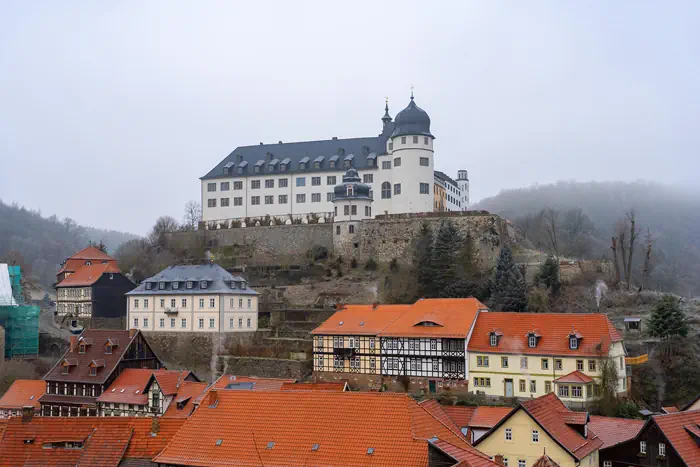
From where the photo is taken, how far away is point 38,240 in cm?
13062

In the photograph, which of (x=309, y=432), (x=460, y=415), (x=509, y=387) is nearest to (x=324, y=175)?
(x=509, y=387)

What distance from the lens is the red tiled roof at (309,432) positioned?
2416 centimetres

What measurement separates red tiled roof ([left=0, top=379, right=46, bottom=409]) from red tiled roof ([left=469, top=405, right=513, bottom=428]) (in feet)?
88.8

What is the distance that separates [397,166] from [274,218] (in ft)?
43.7

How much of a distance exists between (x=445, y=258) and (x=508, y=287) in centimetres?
658

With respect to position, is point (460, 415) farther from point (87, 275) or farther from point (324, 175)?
point (87, 275)

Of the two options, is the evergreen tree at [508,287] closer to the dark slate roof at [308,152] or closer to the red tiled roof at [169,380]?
the dark slate roof at [308,152]

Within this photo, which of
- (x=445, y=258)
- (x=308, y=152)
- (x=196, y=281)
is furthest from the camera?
(x=308, y=152)

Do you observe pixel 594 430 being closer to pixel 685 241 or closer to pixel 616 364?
pixel 616 364

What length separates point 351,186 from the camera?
213ft

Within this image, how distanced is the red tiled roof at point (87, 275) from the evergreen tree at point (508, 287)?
33203 millimetres

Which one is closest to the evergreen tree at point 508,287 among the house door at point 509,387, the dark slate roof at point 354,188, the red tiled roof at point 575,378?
the house door at point 509,387

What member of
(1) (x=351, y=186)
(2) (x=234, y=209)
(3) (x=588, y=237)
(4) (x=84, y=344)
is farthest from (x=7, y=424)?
(3) (x=588, y=237)

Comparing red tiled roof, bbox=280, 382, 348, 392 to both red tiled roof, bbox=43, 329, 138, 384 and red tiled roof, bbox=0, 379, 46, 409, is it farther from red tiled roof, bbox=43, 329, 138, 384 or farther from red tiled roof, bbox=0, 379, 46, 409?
red tiled roof, bbox=0, 379, 46, 409
